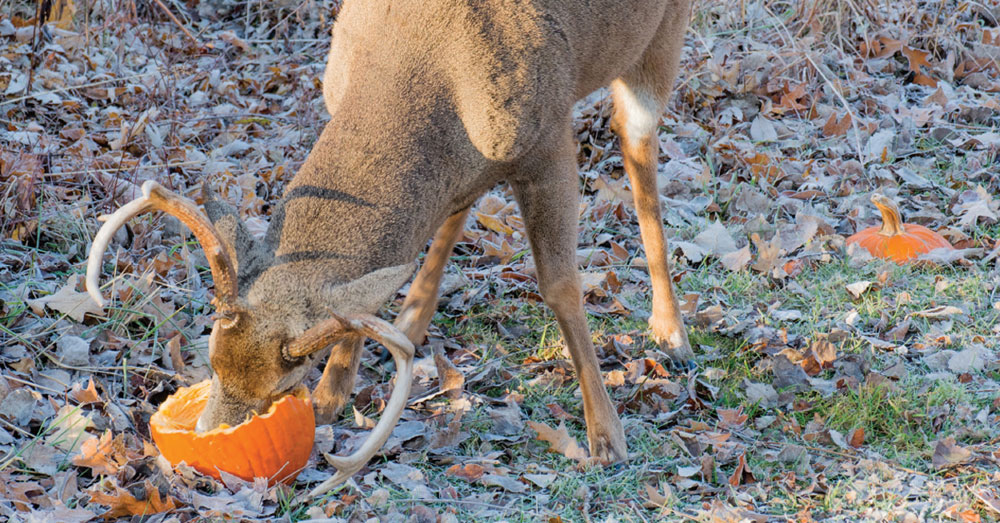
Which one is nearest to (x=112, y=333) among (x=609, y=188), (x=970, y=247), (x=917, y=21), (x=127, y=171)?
(x=127, y=171)

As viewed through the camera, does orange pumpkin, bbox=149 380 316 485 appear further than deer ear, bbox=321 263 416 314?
Yes

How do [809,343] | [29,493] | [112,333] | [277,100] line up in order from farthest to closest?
[277,100] < [809,343] < [112,333] < [29,493]

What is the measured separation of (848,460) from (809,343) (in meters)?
1.00

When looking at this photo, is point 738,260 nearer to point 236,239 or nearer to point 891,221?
point 891,221

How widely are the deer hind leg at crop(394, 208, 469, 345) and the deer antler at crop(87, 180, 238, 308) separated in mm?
1932

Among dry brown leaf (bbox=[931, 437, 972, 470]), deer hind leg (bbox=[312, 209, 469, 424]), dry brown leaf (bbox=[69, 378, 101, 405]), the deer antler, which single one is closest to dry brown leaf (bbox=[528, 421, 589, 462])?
deer hind leg (bbox=[312, 209, 469, 424])

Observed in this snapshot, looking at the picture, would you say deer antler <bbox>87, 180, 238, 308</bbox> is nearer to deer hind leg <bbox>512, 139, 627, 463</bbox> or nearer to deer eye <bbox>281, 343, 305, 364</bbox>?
deer eye <bbox>281, 343, 305, 364</bbox>

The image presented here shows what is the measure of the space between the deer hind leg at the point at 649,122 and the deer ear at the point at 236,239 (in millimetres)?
2515

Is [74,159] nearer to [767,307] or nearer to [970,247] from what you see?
[767,307]

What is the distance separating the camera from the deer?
3342 millimetres

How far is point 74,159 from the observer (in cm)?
617

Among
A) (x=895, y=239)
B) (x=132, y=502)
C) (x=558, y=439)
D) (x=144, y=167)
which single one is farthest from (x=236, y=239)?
(x=895, y=239)

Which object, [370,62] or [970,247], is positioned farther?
[970,247]

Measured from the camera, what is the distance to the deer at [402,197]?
334cm
